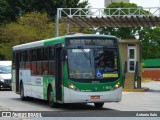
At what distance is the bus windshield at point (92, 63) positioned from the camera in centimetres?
1966

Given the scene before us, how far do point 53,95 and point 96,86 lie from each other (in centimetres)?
215

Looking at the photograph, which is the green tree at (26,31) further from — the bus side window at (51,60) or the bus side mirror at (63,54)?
the bus side mirror at (63,54)

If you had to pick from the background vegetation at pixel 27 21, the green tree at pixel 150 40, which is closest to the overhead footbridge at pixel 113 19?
the background vegetation at pixel 27 21

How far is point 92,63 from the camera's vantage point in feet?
64.8

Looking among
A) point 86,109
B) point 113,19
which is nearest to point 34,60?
point 86,109

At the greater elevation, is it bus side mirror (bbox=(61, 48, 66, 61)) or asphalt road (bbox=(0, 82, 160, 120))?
bus side mirror (bbox=(61, 48, 66, 61))

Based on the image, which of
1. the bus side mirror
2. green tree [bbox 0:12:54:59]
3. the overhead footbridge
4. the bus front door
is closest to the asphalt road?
the bus front door

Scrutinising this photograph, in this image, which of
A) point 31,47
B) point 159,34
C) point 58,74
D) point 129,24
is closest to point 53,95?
point 58,74

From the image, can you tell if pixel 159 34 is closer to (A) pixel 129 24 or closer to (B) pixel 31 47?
(A) pixel 129 24

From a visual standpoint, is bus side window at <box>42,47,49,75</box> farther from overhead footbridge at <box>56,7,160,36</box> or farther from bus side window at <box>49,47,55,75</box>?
overhead footbridge at <box>56,7,160,36</box>

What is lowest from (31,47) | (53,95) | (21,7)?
(53,95)

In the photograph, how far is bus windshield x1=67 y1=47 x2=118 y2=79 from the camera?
64.5 ft

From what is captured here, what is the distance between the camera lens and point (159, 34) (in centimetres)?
9488

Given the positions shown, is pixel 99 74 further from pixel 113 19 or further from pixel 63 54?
pixel 113 19
